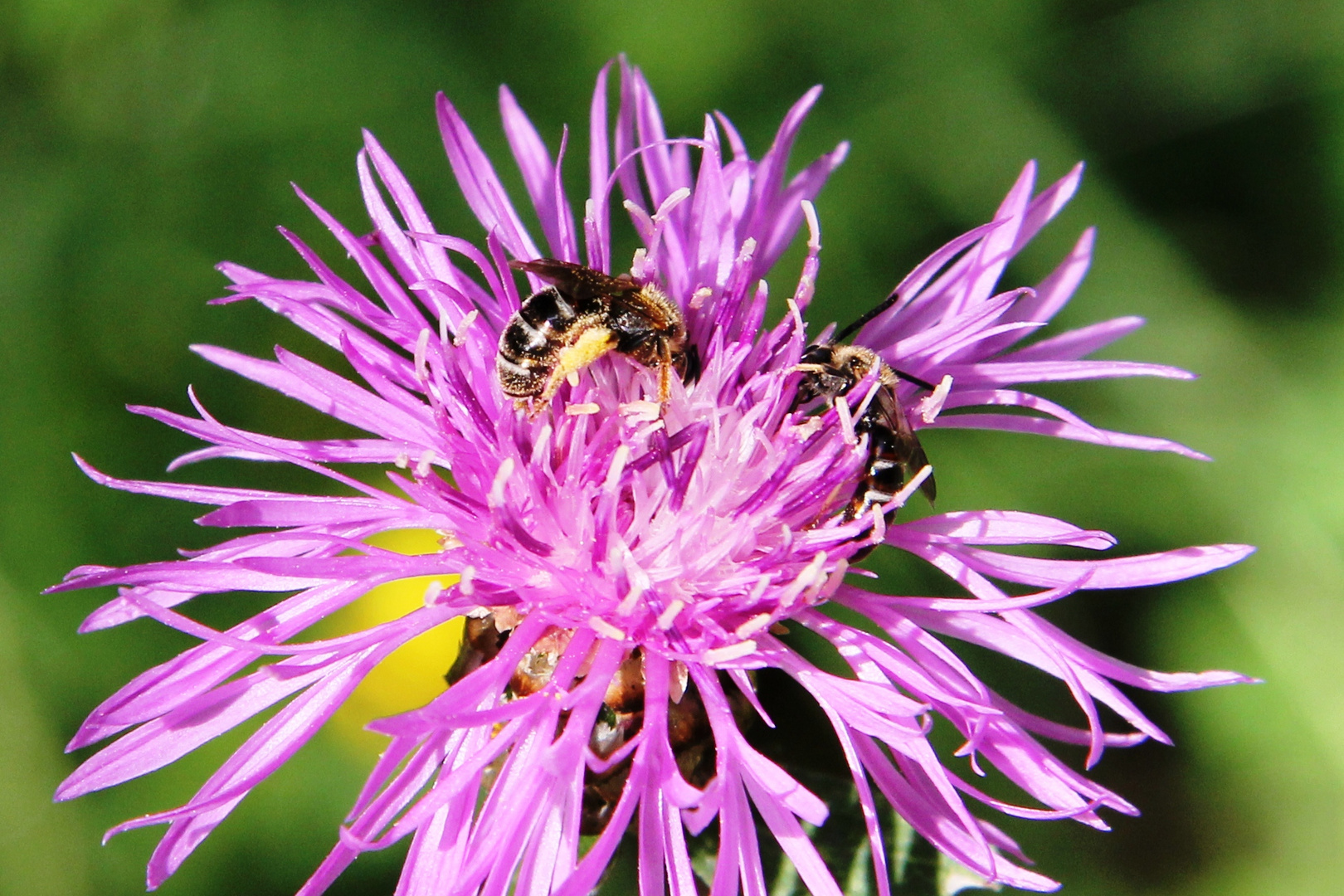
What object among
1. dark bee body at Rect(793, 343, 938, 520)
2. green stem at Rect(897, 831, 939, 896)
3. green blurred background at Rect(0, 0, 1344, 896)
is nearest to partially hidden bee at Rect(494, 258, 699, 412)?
dark bee body at Rect(793, 343, 938, 520)

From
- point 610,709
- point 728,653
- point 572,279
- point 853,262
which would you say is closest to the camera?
point 728,653

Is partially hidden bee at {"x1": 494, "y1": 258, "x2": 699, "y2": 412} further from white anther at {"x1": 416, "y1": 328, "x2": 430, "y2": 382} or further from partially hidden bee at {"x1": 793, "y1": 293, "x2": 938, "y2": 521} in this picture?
partially hidden bee at {"x1": 793, "y1": 293, "x2": 938, "y2": 521}

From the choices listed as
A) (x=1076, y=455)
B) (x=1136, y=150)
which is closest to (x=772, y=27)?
(x=1136, y=150)

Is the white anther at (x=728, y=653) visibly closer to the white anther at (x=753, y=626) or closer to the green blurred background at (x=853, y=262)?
the white anther at (x=753, y=626)

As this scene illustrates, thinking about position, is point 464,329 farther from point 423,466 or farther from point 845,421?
point 845,421

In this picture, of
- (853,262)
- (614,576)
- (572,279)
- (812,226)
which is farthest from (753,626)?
(853,262)

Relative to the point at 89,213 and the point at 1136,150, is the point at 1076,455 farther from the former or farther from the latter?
the point at 89,213
